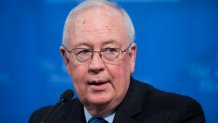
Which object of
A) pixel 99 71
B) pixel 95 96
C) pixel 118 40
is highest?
pixel 118 40

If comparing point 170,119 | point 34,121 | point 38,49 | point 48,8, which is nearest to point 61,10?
point 48,8

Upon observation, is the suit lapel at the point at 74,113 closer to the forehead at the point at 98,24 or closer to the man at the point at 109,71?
the man at the point at 109,71

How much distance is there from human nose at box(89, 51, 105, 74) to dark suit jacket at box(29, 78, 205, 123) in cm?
29

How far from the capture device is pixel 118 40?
6.97 feet

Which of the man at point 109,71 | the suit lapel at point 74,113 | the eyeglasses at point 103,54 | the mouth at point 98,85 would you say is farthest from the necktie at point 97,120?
the eyeglasses at point 103,54

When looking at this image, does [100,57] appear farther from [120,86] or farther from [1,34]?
[1,34]

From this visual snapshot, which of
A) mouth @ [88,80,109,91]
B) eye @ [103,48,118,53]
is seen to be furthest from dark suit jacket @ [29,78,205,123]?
eye @ [103,48,118,53]

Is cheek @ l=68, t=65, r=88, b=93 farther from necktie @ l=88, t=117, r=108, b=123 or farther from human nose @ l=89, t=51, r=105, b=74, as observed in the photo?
necktie @ l=88, t=117, r=108, b=123

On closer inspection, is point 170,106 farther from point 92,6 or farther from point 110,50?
point 92,6

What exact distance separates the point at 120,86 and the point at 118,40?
25 centimetres

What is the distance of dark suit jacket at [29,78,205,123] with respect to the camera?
Answer: 208 cm

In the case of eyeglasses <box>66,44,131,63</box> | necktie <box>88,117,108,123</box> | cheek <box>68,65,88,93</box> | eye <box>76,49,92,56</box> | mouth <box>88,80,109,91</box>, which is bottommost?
necktie <box>88,117,108,123</box>

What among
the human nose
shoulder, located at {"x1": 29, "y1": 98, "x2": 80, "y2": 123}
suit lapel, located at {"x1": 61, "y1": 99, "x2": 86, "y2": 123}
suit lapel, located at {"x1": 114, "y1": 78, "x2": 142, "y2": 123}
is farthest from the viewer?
shoulder, located at {"x1": 29, "y1": 98, "x2": 80, "y2": 123}

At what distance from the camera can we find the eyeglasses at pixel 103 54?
6.84ft
